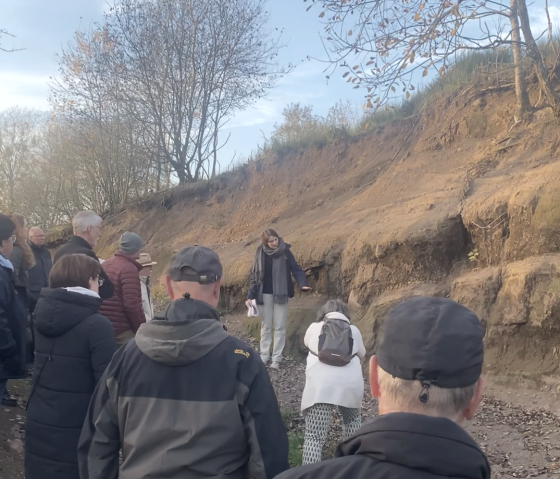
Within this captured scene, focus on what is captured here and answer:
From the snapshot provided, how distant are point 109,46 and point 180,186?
17.5 feet

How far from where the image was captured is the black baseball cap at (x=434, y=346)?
1480mm

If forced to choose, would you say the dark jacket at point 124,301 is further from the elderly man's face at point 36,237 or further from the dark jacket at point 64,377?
the elderly man's face at point 36,237

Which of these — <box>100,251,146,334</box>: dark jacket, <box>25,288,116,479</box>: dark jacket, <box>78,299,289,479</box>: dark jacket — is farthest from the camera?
<box>100,251,146,334</box>: dark jacket

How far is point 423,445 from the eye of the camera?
1.36 metres

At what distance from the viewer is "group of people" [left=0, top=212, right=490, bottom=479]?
4.72 feet

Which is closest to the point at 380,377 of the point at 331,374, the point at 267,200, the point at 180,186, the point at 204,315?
the point at 204,315

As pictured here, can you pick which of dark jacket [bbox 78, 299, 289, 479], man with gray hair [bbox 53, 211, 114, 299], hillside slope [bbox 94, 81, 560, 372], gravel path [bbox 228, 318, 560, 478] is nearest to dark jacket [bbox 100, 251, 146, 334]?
man with gray hair [bbox 53, 211, 114, 299]

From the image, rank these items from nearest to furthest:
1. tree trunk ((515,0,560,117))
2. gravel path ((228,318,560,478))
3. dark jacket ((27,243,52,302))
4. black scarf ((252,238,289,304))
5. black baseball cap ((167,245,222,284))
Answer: black baseball cap ((167,245,222,284))
gravel path ((228,318,560,478))
dark jacket ((27,243,52,302))
black scarf ((252,238,289,304))
tree trunk ((515,0,560,117))

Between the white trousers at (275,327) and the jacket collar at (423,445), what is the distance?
7.52 m

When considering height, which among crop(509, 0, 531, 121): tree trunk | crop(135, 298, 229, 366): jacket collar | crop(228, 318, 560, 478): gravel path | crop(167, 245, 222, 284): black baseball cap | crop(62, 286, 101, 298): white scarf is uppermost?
crop(509, 0, 531, 121): tree trunk

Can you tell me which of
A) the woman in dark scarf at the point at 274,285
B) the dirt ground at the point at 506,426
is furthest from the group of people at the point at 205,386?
the woman in dark scarf at the point at 274,285

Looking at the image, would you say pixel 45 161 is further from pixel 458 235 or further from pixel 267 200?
pixel 458 235

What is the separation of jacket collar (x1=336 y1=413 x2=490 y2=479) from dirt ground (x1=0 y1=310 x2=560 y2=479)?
4342mm

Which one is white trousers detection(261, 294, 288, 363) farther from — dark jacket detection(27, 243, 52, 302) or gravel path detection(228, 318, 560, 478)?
dark jacket detection(27, 243, 52, 302)
